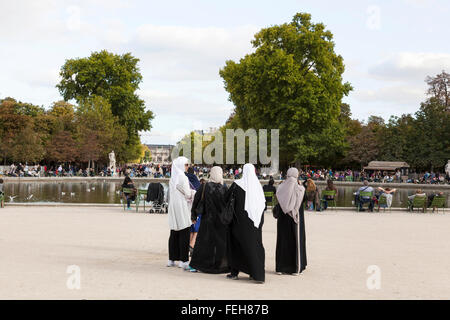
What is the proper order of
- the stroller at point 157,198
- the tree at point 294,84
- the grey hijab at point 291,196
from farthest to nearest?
1. the tree at point 294,84
2. the stroller at point 157,198
3. the grey hijab at point 291,196

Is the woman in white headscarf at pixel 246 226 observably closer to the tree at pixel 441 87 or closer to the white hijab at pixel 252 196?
the white hijab at pixel 252 196

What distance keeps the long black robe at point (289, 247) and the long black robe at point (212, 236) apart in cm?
86

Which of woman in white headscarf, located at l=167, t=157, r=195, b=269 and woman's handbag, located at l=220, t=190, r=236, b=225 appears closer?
woman's handbag, located at l=220, t=190, r=236, b=225

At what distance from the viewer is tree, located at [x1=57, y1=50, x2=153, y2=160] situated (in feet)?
191

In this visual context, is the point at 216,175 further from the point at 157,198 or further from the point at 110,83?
the point at 110,83

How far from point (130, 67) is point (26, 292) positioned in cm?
5636

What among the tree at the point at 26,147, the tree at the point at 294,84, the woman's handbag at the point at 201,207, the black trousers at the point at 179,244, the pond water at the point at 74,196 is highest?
the tree at the point at 294,84

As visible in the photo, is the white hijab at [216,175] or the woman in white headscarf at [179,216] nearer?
the white hijab at [216,175]

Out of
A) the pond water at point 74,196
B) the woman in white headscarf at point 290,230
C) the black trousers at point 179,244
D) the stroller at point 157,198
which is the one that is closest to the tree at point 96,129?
the pond water at point 74,196

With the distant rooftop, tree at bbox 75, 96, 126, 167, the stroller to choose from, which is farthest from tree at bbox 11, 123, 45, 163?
the stroller

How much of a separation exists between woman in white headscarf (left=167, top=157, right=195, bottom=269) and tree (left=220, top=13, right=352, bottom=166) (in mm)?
37179

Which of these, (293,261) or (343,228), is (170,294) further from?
(343,228)

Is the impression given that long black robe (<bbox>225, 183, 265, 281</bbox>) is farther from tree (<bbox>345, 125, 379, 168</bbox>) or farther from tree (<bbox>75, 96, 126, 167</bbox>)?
tree (<bbox>345, 125, 379, 168</bbox>)

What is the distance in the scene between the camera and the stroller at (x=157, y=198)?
711 inches
